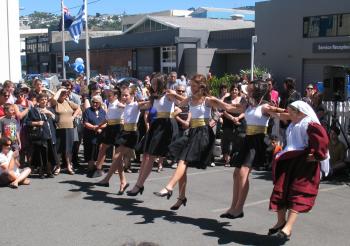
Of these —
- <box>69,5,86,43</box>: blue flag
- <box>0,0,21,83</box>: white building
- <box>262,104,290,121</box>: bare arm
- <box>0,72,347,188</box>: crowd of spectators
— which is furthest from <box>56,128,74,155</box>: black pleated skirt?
<box>69,5,86,43</box>: blue flag

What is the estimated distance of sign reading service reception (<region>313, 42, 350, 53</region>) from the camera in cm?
2992

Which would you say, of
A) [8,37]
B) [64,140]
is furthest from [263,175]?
[8,37]

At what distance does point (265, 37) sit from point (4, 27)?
18.9 m

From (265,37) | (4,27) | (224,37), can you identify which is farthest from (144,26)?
(4,27)

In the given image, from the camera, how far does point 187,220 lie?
651 cm

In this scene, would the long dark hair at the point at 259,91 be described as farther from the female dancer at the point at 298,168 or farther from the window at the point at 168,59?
the window at the point at 168,59

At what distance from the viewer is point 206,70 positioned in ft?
142

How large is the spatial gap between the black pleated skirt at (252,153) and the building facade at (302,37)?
24.1 m

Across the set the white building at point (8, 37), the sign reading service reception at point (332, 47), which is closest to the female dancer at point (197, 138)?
the white building at point (8, 37)

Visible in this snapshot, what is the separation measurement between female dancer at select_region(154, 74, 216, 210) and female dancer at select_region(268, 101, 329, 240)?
4.04 feet

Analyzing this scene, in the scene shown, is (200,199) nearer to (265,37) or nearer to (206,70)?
(265,37)

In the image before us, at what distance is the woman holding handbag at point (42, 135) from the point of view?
955 cm

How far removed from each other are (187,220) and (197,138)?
1.08 metres

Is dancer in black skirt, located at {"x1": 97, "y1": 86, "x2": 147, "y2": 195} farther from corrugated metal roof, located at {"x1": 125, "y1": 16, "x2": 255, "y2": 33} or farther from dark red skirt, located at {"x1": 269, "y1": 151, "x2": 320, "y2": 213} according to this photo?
corrugated metal roof, located at {"x1": 125, "y1": 16, "x2": 255, "y2": 33}
